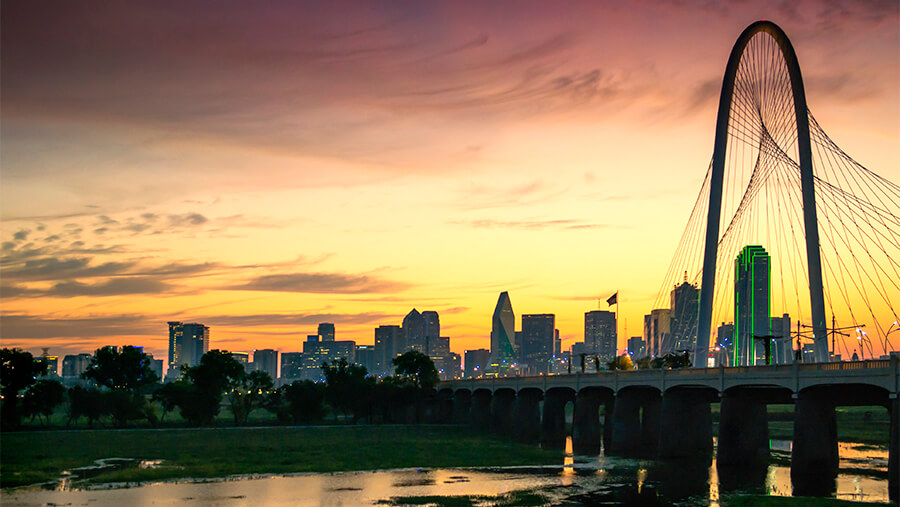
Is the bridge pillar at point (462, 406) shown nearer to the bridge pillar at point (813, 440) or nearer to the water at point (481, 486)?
the water at point (481, 486)

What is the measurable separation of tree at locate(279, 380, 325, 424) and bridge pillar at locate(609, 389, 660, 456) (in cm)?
5574

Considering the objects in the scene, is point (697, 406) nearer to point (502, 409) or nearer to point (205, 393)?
point (502, 409)

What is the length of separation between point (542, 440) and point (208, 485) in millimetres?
63866

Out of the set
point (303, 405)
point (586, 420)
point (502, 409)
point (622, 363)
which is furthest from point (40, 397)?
point (622, 363)

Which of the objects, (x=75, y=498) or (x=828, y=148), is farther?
(x=828, y=148)

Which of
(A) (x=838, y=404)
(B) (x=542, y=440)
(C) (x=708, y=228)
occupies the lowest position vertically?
(B) (x=542, y=440)

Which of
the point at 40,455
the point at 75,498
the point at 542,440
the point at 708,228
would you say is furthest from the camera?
the point at 542,440

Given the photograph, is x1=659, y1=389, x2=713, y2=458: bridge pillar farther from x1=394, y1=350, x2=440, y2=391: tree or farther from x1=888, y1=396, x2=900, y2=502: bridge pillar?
x1=394, y1=350, x2=440, y2=391: tree

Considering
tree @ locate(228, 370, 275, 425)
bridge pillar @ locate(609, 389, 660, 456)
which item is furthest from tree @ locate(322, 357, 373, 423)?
bridge pillar @ locate(609, 389, 660, 456)

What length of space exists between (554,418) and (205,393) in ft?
164

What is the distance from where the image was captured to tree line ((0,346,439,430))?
119 metres

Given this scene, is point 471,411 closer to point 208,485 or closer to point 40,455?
point 40,455

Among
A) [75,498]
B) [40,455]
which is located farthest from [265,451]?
[75,498]

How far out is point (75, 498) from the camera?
5228cm
